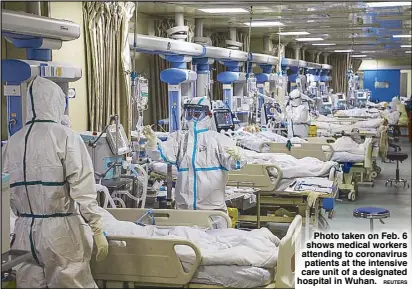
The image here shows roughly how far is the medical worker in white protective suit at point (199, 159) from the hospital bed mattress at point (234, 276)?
1.43 m

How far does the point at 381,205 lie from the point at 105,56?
184 inches

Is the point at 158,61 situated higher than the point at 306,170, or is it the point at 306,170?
the point at 158,61

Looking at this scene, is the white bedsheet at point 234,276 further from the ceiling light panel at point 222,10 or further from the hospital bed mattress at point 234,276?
the ceiling light panel at point 222,10

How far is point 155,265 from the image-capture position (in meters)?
3.49

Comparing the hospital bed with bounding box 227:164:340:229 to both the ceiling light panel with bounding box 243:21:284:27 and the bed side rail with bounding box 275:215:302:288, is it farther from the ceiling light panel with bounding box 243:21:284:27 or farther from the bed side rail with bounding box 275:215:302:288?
the ceiling light panel with bounding box 243:21:284:27

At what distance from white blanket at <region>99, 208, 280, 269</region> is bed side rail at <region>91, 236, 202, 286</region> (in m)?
0.07

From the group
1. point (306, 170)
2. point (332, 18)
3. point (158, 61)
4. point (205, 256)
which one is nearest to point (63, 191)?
point (205, 256)

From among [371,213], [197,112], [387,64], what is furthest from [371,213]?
[387,64]

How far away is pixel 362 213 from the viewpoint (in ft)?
18.5

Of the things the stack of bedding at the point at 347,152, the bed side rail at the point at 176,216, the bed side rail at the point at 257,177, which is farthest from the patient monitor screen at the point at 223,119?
the bed side rail at the point at 176,216

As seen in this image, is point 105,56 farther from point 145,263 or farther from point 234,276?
point 234,276

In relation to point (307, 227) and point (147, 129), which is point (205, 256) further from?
point (307, 227)

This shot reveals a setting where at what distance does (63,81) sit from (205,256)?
2081 mm

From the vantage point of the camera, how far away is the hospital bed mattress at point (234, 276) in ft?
11.0
